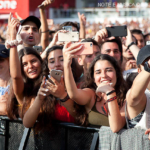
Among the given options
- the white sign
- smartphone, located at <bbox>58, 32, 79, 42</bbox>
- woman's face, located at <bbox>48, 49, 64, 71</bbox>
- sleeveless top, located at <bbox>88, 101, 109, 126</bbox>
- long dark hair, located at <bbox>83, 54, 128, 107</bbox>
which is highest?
the white sign

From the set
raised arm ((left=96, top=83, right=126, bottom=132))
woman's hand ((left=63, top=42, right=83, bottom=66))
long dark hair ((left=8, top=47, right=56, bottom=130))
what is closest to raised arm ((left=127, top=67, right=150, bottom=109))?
raised arm ((left=96, top=83, right=126, bottom=132))

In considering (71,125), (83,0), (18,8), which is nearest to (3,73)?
(71,125)

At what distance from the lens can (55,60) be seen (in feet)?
9.39

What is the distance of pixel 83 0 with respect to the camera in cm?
3083

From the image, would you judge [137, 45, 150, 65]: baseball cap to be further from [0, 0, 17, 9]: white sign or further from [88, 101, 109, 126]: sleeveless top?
[0, 0, 17, 9]: white sign

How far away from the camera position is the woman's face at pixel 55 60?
2.82 m

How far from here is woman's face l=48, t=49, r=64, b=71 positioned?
282cm

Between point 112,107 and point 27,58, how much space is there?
48.9 inches

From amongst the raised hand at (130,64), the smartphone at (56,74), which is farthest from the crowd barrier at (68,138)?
the raised hand at (130,64)

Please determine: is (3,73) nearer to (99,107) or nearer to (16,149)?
(16,149)

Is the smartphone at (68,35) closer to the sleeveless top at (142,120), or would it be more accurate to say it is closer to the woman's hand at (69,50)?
the woman's hand at (69,50)

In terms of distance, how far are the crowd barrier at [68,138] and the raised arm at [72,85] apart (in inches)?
9.4

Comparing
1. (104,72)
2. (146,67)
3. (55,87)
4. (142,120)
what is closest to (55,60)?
(104,72)

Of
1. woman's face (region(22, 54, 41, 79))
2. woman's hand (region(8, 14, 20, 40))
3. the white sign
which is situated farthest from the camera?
the white sign
